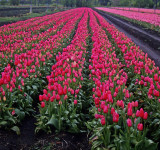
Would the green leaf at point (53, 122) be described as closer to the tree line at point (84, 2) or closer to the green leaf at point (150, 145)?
the green leaf at point (150, 145)

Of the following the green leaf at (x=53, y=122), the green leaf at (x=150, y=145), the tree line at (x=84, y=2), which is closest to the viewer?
the green leaf at (x=150, y=145)

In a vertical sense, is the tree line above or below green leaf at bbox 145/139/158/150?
above

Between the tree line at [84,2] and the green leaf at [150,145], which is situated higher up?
the tree line at [84,2]

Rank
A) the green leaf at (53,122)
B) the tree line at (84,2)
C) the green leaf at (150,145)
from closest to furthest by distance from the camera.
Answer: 1. the green leaf at (150,145)
2. the green leaf at (53,122)
3. the tree line at (84,2)

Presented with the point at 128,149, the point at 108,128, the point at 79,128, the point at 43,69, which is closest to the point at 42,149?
the point at 79,128

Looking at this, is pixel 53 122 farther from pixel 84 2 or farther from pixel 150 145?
pixel 84 2

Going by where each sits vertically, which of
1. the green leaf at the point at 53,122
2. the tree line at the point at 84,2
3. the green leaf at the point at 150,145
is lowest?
the green leaf at the point at 53,122

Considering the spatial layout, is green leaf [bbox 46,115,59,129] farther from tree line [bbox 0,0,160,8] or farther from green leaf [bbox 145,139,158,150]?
tree line [bbox 0,0,160,8]

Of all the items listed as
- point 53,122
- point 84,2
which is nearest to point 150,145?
point 53,122

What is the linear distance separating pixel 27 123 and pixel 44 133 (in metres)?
0.71

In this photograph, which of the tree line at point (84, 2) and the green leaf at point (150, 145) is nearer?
the green leaf at point (150, 145)

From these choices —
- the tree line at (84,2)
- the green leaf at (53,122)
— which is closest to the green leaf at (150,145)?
the green leaf at (53,122)

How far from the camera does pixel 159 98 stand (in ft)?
14.1

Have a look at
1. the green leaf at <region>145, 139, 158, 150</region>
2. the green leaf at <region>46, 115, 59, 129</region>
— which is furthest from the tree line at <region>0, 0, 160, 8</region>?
the green leaf at <region>145, 139, 158, 150</region>
